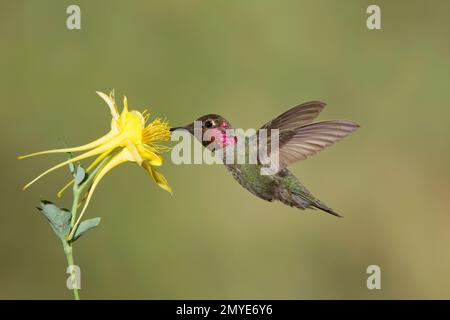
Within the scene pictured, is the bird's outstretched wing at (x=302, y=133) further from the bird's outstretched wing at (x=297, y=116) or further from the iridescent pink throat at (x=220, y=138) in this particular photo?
the iridescent pink throat at (x=220, y=138)

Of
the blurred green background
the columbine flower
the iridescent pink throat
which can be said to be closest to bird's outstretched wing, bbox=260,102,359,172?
the iridescent pink throat

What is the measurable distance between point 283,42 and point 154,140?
4069mm

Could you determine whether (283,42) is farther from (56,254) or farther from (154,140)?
(154,140)

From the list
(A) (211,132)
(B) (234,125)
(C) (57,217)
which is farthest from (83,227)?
(B) (234,125)

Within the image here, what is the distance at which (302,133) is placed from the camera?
7.87ft

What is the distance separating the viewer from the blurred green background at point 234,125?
507 centimetres

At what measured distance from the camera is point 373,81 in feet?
19.3

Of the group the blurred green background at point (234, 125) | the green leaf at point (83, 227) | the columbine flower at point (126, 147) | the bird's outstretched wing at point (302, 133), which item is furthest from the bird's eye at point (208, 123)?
the blurred green background at point (234, 125)

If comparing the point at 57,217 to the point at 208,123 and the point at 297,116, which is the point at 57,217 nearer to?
the point at 208,123

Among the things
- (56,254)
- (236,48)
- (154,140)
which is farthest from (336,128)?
(236,48)

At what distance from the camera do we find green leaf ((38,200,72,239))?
149 cm

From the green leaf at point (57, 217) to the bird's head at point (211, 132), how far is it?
0.97 meters

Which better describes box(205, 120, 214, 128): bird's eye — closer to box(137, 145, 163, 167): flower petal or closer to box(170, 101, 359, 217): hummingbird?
box(170, 101, 359, 217): hummingbird

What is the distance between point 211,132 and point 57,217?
40.6 inches
